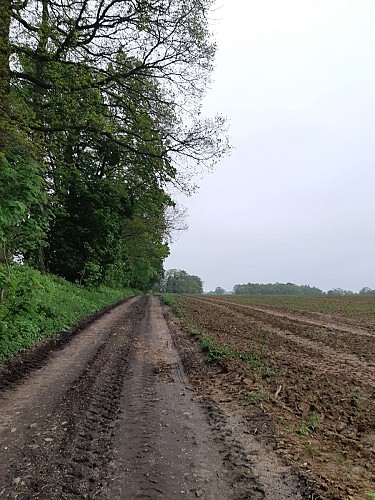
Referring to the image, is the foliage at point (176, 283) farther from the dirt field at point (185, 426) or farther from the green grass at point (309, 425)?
the green grass at point (309, 425)

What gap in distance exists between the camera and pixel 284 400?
4.73 meters

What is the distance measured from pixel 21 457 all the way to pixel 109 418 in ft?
3.82

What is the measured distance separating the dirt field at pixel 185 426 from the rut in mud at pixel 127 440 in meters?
0.01

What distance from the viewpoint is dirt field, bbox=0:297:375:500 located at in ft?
9.00

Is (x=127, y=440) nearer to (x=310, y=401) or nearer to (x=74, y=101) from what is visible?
(x=310, y=401)

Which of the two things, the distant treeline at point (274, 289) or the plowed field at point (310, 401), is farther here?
the distant treeline at point (274, 289)

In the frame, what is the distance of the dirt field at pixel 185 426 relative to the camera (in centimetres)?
274

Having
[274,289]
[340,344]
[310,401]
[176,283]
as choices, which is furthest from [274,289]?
[310,401]

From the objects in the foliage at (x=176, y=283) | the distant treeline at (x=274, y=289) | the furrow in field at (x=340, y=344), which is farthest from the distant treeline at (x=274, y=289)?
the furrow in field at (x=340, y=344)

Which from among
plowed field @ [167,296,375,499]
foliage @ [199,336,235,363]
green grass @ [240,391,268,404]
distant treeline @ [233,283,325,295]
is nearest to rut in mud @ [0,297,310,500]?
plowed field @ [167,296,375,499]

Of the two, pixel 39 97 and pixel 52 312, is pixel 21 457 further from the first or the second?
pixel 39 97

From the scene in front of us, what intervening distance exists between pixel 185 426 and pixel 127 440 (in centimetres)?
79

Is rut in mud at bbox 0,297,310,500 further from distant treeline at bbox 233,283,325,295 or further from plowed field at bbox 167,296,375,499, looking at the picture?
distant treeline at bbox 233,283,325,295

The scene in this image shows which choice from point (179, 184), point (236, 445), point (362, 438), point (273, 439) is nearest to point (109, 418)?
point (236, 445)
